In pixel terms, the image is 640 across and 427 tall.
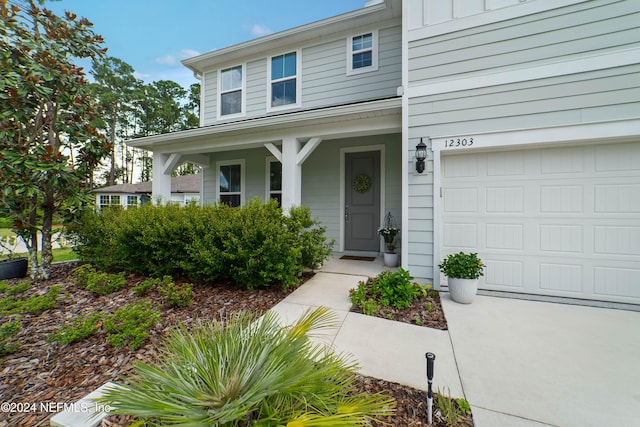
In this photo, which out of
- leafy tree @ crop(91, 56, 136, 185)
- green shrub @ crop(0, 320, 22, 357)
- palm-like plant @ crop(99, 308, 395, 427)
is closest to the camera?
palm-like plant @ crop(99, 308, 395, 427)

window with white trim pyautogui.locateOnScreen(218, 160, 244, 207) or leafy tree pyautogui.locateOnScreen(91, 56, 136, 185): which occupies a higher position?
leafy tree pyautogui.locateOnScreen(91, 56, 136, 185)

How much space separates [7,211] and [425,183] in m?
6.50

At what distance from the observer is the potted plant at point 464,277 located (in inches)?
129

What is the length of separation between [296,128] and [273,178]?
2325 mm

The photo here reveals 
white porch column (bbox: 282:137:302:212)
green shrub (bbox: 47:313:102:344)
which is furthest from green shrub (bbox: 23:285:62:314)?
white porch column (bbox: 282:137:302:212)

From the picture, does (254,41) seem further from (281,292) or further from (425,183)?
(281,292)

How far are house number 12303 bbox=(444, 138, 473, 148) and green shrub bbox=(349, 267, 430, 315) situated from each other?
6.44 ft

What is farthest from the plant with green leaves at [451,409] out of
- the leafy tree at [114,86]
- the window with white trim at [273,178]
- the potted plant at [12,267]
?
the leafy tree at [114,86]

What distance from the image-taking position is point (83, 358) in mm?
2125

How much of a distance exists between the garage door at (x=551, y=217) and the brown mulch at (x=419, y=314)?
1.09 meters

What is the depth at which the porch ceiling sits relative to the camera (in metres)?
4.27

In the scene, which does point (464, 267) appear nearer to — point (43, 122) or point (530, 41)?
point (530, 41)

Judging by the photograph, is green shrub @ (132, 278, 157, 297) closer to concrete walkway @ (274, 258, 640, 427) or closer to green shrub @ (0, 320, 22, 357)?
green shrub @ (0, 320, 22, 357)

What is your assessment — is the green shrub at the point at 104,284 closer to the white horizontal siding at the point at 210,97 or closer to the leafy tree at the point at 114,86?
the white horizontal siding at the point at 210,97
